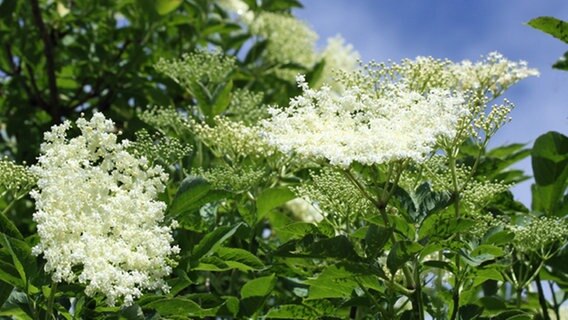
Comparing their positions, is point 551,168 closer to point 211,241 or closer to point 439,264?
point 439,264

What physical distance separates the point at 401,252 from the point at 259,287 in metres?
0.47

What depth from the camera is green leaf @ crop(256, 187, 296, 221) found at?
2646mm

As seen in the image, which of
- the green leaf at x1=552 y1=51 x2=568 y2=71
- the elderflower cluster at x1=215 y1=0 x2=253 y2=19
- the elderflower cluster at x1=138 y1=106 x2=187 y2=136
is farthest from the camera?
the elderflower cluster at x1=215 y1=0 x2=253 y2=19

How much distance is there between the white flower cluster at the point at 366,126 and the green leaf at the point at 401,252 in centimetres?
18

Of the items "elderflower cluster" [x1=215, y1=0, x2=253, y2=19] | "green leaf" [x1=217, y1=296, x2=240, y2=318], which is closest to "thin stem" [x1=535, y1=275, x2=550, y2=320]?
"green leaf" [x1=217, y1=296, x2=240, y2=318]

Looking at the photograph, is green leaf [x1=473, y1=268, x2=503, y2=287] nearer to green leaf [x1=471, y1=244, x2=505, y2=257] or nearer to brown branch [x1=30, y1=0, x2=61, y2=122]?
green leaf [x1=471, y1=244, x2=505, y2=257]

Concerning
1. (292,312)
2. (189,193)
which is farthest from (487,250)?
(189,193)

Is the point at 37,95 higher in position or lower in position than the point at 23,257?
higher

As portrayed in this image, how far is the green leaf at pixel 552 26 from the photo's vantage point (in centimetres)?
266

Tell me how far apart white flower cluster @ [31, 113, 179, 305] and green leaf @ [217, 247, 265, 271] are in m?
0.24

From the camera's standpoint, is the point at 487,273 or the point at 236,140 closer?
the point at 487,273

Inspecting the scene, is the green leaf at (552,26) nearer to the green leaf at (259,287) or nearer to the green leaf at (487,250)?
the green leaf at (487,250)

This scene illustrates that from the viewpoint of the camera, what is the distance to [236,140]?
9.37 feet

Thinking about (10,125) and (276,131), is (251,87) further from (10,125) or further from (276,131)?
Result: (276,131)
